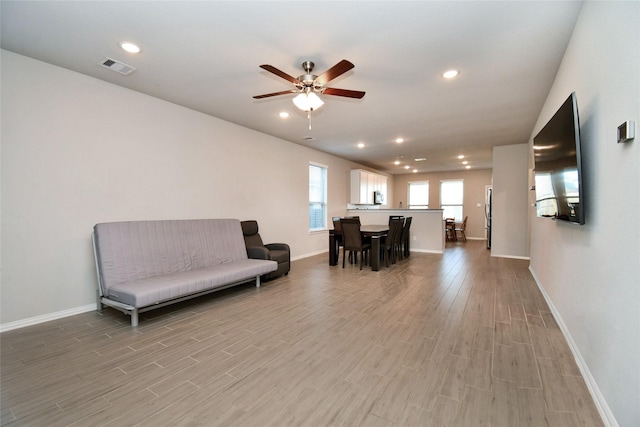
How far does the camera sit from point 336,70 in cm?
249

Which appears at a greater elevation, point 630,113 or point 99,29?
point 99,29

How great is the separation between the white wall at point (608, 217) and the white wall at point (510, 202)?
465cm

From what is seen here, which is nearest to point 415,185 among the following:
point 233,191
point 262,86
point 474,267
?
point 474,267

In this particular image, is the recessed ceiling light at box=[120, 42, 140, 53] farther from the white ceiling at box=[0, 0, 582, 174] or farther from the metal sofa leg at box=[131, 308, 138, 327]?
the metal sofa leg at box=[131, 308, 138, 327]

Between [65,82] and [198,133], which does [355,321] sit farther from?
[65,82]

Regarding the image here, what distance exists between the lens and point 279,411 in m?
1.67

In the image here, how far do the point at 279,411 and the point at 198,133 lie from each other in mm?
4140

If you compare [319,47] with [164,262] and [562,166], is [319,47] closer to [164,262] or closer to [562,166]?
[562,166]

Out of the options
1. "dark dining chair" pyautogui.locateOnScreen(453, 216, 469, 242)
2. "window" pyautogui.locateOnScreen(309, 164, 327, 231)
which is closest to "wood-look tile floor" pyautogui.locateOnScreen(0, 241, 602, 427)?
"window" pyautogui.locateOnScreen(309, 164, 327, 231)

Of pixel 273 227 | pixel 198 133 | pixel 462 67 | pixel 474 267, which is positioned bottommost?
pixel 474 267

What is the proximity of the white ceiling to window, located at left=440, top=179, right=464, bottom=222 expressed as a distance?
22.9 ft

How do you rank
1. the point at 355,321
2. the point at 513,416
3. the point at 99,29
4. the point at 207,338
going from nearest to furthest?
the point at 513,416 → the point at 99,29 → the point at 207,338 → the point at 355,321

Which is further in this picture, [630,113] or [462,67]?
[462,67]

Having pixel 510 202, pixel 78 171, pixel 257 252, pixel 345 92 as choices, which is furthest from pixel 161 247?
pixel 510 202
